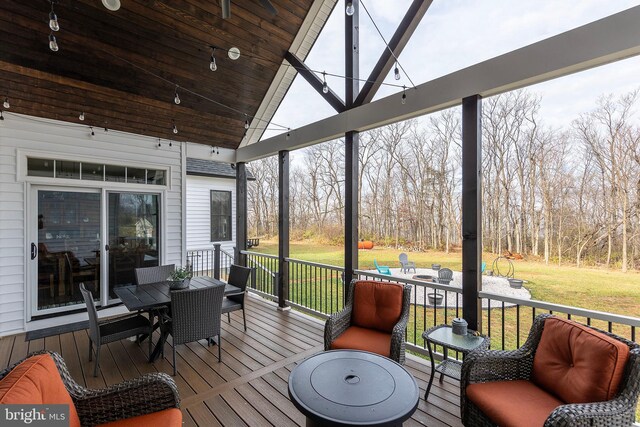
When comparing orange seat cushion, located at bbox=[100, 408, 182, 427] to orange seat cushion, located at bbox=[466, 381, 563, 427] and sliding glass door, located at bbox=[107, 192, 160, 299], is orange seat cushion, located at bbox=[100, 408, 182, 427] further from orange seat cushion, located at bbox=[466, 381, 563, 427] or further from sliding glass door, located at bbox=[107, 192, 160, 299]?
sliding glass door, located at bbox=[107, 192, 160, 299]

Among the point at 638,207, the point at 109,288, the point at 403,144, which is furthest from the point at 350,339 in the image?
the point at 403,144

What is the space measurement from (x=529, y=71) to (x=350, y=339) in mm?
2986

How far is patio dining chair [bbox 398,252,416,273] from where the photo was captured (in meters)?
8.08

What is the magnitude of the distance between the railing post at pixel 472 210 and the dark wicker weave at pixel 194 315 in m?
2.66

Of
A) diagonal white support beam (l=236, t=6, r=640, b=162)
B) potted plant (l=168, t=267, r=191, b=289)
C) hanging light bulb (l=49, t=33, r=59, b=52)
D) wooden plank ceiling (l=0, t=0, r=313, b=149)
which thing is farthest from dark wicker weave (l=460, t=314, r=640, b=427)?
wooden plank ceiling (l=0, t=0, r=313, b=149)

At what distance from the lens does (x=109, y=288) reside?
5000 mm

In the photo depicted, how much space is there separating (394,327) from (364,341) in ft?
1.05

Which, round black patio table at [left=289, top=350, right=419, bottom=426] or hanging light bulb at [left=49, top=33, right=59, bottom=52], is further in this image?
hanging light bulb at [left=49, top=33, right=59, bottom=52]

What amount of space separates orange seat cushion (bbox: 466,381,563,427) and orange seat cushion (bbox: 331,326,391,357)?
81 centimetres

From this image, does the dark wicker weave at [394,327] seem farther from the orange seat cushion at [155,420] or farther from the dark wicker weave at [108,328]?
the dark wicker weave at [108,328]

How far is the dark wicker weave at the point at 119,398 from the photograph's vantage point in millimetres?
1668

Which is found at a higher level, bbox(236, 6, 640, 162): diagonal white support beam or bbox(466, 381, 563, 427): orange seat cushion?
bbox(236, 6, 640, 162): diagonal white support beam

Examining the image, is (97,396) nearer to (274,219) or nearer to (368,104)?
(368,104)

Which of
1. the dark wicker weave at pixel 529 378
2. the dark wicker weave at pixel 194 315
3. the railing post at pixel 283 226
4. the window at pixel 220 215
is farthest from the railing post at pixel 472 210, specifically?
the window at pixel 220 215
